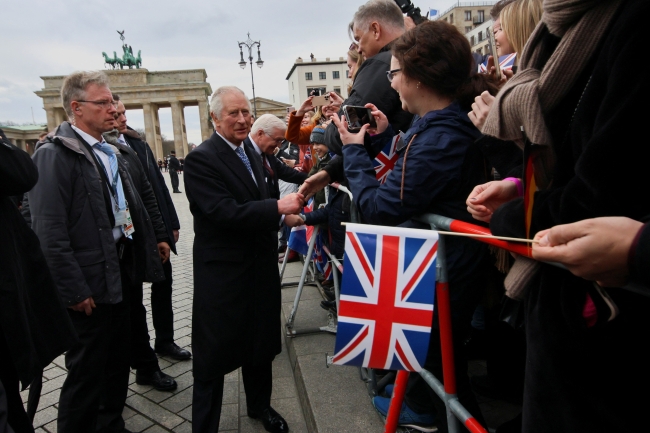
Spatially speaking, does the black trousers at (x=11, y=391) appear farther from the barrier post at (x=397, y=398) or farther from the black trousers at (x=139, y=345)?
the barrier post at (x=397, y=398)

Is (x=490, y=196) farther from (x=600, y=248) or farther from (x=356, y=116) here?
(x=356, y=116)

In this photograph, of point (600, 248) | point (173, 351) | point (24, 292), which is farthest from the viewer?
point (173, 351)

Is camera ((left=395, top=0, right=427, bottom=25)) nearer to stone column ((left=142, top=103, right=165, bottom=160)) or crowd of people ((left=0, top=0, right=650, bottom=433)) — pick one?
crowd of people ((left=0, top=0, right=650, bottom=433))

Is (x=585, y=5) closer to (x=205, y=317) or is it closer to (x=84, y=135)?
(x=205, y=317)

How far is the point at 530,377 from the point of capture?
1.17 m

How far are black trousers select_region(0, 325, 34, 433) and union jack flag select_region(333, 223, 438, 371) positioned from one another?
5.32 ft

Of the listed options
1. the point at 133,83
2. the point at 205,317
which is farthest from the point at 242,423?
the point at 133,83

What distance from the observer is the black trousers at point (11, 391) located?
2.05m

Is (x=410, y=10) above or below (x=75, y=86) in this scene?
above

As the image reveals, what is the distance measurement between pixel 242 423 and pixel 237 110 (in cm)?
221

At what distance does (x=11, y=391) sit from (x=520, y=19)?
304cm

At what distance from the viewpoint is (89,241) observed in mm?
2770

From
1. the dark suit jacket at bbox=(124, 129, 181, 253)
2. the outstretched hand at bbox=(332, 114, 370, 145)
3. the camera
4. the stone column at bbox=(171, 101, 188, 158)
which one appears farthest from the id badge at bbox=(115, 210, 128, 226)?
the stone column at bbox=(171, 101, 188, 158)

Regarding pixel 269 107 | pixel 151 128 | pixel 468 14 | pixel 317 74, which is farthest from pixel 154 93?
pixel 468 14
